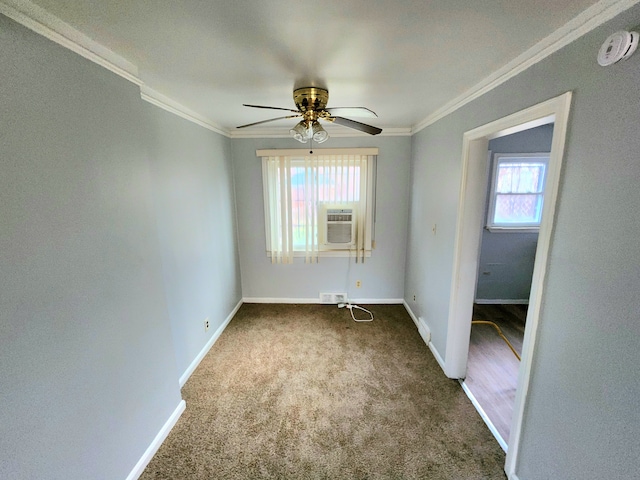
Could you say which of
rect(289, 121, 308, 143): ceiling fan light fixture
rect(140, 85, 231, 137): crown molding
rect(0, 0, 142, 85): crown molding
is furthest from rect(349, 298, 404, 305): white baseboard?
rect(0, 0, 142, 85): crown molding

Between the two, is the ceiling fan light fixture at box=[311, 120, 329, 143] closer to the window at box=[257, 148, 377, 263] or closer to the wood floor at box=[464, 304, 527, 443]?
the window at box=[257, 148, 377, 263]

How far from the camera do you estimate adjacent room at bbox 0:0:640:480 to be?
0.93m

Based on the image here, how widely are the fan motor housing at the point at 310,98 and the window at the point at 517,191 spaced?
2696 mm

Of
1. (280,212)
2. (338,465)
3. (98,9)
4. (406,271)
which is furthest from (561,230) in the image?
(280,212)

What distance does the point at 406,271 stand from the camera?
346cm

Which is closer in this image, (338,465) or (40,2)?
(40,2)

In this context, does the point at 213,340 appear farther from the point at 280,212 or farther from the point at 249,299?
the point at 280,212

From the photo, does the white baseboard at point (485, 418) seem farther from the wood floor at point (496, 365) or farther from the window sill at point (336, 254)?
the window sill at point (336, 254)

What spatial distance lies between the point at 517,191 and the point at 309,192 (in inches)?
108

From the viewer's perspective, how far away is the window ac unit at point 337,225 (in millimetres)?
3277

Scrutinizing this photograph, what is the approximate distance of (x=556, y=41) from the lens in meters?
1.10

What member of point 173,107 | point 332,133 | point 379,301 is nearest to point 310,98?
point 173,107

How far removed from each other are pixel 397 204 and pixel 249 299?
7.97 ft

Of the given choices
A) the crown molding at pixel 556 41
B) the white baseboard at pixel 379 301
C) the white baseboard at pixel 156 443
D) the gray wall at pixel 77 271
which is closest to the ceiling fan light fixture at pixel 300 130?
the gray wall at pixel 77 271
